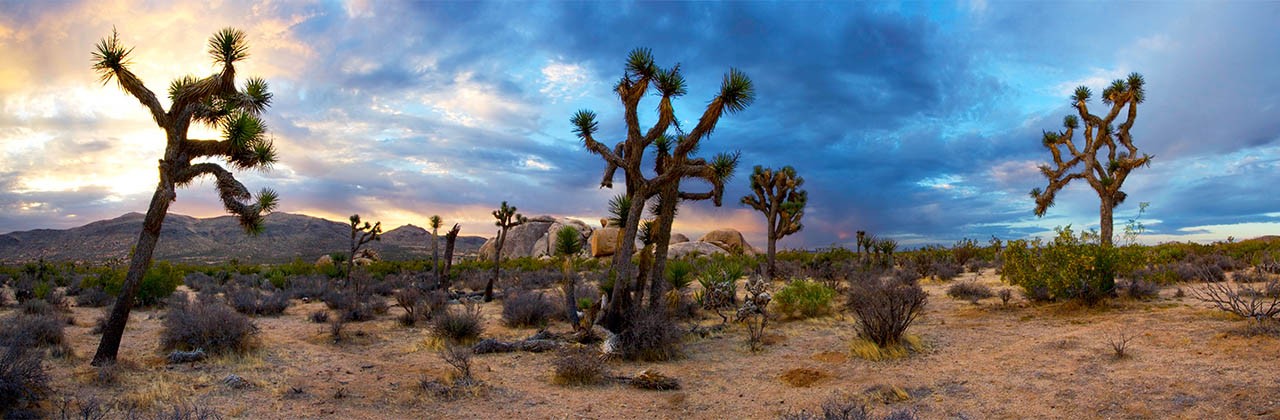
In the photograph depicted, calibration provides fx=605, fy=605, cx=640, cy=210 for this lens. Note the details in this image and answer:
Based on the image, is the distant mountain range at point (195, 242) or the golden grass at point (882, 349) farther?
the distant mountain range at point (195, 242)

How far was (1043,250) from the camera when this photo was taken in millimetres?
14242

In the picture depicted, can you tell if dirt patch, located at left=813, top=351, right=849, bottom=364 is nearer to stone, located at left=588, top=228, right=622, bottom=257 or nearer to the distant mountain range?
stone, located at left=588, top=228, right=622, bottom=257

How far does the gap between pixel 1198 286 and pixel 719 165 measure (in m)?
13.7

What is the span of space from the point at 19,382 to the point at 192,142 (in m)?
5.10

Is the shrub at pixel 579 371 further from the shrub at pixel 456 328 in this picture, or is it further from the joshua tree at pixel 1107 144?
the joshua tree at pixel 1107 144

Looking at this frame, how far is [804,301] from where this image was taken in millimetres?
15133

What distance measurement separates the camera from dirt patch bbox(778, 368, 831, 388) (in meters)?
8.70

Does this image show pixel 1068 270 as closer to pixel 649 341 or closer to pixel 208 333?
Result: pixel 649 341

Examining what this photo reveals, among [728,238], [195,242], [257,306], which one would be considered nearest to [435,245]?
[257,306]

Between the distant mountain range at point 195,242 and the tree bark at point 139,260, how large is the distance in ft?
232

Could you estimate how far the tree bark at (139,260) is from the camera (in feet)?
33.0

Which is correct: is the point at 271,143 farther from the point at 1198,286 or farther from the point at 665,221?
the point at 1198,286

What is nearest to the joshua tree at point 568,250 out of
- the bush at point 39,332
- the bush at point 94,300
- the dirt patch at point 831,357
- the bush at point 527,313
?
the bush at point 527,313

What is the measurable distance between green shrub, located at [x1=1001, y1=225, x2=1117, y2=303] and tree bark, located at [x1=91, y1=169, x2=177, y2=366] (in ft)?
58.3
